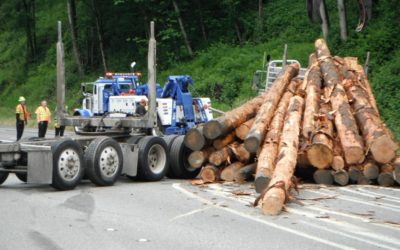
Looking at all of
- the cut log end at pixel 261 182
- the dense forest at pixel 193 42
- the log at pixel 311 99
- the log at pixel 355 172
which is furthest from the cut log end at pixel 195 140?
the dense forest at pixel 193 42

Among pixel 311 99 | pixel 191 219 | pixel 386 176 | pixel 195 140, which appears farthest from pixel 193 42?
pixel 191 219

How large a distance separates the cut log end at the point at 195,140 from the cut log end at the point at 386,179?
144 inches

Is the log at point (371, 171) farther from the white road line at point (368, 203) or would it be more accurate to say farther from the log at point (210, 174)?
the log at point (210, 174)

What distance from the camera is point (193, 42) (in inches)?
1698

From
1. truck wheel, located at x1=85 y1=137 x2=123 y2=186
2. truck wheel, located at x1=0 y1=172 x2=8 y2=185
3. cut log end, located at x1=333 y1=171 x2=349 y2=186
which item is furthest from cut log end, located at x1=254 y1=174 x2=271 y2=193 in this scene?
truck wheel, located at x1=0 y1=172 x2=8 y2=185

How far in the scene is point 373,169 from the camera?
12.7m

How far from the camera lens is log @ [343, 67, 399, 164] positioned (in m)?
12.5

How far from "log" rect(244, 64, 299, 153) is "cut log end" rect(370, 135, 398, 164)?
7.23 ft

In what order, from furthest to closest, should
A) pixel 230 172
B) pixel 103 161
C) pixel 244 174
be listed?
pixel 230 172 < pixel 244 174 < pixel 103 161

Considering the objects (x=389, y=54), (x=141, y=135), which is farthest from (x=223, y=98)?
(x=141, y=135)

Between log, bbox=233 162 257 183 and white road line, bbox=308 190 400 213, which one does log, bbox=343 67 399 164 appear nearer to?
white road line, bbox=308 190 400 213

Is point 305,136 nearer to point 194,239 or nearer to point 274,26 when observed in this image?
point 194,239

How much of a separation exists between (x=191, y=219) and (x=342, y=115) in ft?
17.8

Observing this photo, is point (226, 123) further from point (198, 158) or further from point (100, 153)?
point (100, 153)
